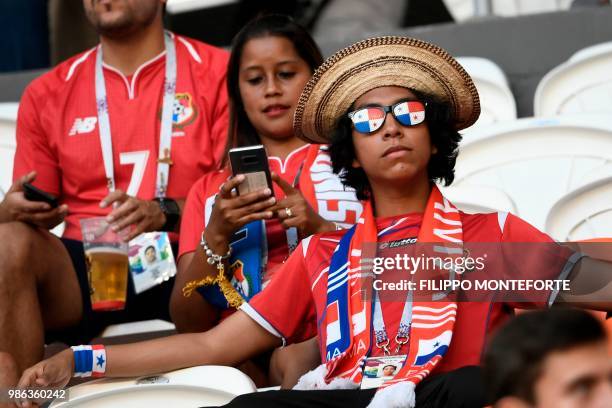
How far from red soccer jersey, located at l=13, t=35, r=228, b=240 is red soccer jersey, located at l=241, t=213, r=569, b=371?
1.14 meters

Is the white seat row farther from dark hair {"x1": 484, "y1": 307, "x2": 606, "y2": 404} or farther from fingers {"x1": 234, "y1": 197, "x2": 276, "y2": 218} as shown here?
dark hair {"x1": 484, "y1": 307, "x2": 606, "y2": 404}

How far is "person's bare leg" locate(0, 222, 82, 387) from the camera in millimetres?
3436

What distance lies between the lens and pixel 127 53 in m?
4.56

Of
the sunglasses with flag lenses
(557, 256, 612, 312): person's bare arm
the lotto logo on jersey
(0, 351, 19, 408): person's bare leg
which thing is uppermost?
the sunglasses with flag lenses

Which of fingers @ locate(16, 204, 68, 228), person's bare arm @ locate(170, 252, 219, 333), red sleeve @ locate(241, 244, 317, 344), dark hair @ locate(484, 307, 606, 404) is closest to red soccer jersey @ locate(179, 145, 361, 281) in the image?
person's bare arm @ locate(170, 252, 219, 333)

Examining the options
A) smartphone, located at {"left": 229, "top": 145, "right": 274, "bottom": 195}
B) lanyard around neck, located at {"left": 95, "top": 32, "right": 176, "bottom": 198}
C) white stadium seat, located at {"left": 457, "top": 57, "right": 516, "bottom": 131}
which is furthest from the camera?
white stadium seat, located at {"left": 457, "top": 57, "right": 516, "bottom": 131}

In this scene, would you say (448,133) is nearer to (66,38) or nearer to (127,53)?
(127,53)

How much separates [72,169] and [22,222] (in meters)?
0.64

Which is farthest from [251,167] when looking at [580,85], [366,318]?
[580,85]

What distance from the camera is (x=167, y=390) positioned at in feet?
9.86

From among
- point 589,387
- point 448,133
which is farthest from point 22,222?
point 589,387

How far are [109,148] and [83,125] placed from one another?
185mm

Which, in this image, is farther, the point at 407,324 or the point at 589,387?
the point at 407,324

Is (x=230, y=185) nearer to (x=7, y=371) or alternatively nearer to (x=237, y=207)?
(x=237, y=207)
